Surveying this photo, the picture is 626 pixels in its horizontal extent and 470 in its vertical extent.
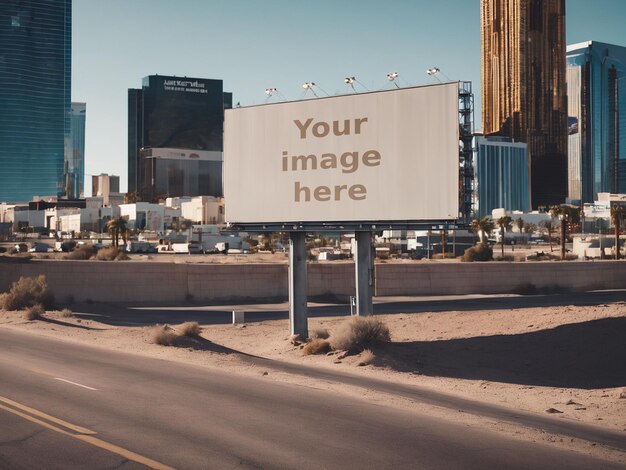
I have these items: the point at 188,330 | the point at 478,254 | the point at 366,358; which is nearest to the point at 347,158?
the point at 366,358

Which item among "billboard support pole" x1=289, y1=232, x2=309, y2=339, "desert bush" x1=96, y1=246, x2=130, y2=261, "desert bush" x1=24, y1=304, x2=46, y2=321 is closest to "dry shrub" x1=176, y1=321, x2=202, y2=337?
"billboard support pole" x1=289, y1=232, x2=309, y2=339

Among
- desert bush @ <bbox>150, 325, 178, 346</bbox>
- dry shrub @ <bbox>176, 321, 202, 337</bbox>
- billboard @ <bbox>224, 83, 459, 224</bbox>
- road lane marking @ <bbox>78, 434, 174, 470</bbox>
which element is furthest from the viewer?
dry shrub @ <bbox>176, 321, 202, 337</bbox>

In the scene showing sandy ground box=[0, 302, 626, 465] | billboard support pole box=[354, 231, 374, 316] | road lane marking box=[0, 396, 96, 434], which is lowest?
sandy ground box=[0, 302, 626, 465]

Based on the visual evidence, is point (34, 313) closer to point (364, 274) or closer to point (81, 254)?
point (364, 274)

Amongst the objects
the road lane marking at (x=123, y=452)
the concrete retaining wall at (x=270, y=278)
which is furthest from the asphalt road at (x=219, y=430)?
the concrete retaining wall at (x=270, y=278)

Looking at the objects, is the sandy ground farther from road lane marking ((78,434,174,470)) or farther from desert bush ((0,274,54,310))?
road lane marking ((78,434,174,470))
